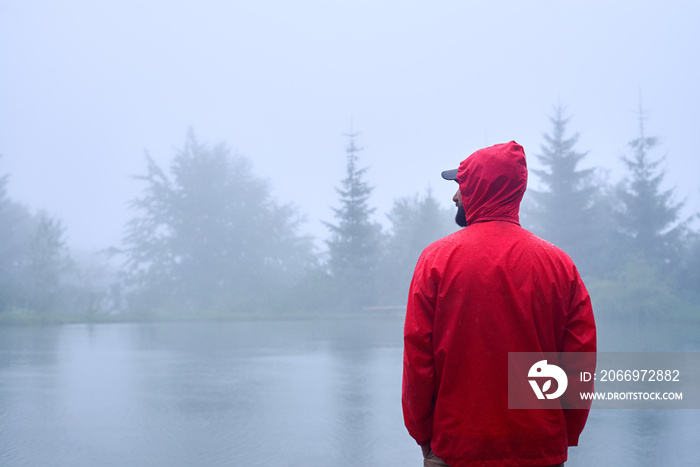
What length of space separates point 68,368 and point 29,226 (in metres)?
30.7

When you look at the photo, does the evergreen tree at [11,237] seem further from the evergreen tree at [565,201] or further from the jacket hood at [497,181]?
the jacket hood at [497,181]

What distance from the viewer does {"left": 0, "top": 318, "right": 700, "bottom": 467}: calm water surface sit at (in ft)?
19.7

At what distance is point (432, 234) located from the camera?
1455 inches

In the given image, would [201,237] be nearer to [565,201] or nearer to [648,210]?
[565,201]

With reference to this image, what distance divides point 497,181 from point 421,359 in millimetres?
812

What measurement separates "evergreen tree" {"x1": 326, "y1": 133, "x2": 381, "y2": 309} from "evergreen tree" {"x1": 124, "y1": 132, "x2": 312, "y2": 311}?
3.70 m

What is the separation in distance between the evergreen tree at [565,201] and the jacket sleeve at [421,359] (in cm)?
3173

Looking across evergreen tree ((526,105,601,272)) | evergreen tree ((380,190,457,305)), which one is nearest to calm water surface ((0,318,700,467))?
evergreen tree ((526,105,601,272))

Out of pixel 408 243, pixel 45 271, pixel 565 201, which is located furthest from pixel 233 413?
pixel 408 243

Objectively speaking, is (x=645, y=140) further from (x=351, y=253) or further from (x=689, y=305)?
(x=351, y=253)

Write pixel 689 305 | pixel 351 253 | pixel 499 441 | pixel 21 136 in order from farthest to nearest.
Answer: pixel 21 136 < pixel 351 253 < pixel 689 305 < pixel 499 441

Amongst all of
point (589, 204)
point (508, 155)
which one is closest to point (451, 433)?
point (508, 155)

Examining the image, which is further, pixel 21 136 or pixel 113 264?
pixel 21 136

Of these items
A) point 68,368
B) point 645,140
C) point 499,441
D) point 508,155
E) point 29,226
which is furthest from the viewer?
point 29,226
